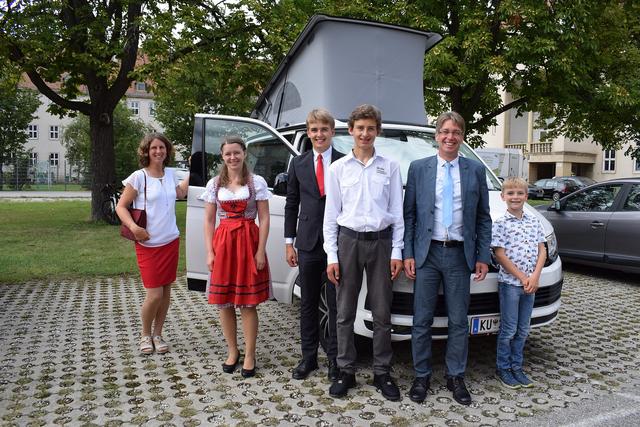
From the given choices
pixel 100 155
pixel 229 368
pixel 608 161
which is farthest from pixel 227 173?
pixel 608 161

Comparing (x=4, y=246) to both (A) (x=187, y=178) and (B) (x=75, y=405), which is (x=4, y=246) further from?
(B) (x=75, y=405)

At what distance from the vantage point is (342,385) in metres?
3.83

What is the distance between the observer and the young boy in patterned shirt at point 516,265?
Answer: 390 cm

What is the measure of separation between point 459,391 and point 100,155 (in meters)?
13.8

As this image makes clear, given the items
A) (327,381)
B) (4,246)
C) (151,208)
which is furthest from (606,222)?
(4,246)

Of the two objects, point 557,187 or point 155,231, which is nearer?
point 155,231

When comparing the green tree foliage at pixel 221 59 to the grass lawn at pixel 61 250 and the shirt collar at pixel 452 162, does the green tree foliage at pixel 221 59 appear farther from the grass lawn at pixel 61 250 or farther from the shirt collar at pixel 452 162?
the shirt collar at pixel 452 162

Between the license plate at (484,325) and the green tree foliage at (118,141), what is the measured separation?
1327 inches

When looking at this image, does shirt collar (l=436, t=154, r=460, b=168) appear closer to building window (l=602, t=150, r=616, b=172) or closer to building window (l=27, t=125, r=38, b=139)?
building window (l=602, t=150, r=616, b=172)

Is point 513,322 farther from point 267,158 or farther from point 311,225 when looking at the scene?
point 267,158

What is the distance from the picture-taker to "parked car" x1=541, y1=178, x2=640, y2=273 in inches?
297

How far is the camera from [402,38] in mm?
6359

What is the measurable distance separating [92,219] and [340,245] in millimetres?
13433

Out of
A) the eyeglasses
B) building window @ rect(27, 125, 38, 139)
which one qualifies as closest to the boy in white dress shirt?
the eyeglasses
